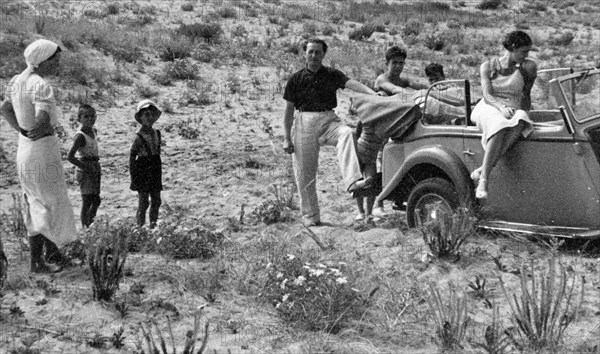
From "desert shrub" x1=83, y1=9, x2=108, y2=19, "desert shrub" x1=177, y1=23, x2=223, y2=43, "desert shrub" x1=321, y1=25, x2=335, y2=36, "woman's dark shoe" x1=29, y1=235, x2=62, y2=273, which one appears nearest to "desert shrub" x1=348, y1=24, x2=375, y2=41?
"desert shrub" x1=321, y1=25, x2=335, y2=36

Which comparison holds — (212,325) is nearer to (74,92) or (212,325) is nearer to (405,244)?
(405,244)

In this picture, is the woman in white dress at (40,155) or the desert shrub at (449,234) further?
the desert shrub at (449,234)

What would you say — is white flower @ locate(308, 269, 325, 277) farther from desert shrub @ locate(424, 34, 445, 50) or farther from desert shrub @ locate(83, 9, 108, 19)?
desert shrub @ locate(424, 34, 445, 50)

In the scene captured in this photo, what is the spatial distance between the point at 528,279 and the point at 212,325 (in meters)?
2.53

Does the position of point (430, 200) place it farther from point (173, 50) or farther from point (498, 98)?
point (173, 50)

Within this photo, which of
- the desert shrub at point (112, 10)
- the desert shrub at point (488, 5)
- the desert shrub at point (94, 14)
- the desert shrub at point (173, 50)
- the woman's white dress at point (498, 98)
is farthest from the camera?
the desert shrub at point (488, 5)

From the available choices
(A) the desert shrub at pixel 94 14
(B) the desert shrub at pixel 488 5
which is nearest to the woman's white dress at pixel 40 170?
(A) the desert shrub at pixel 94 14

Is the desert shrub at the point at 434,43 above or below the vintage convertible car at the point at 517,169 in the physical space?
below

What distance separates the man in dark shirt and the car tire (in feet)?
1.85

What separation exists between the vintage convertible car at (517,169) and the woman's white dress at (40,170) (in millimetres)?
3275

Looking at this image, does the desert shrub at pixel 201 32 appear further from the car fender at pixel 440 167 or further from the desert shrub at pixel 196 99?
the car fender at pixel 440 167

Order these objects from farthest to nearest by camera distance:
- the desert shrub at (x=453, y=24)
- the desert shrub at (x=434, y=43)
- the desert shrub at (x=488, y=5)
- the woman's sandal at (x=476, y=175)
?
the desert shrub at (x=488, y=5) → the desert shrub at (x=453, y=24) → the desert shrub at (x=434, y=43) → the woman's sandal at (x=476, y=175)

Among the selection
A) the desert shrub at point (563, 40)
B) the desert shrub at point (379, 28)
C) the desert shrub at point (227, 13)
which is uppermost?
the desert shrub at point (227, 13)

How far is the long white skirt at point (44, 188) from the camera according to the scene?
→ 678cm
